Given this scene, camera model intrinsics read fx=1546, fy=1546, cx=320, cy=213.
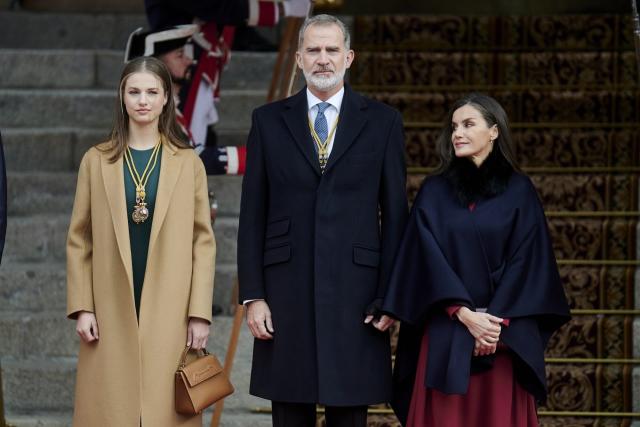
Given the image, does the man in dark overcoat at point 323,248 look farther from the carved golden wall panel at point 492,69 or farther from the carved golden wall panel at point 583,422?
the carved golden wall panel at point 492,69

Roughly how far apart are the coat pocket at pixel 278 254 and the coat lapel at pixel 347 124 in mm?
287

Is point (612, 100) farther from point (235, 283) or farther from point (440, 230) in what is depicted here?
point (440, 230)

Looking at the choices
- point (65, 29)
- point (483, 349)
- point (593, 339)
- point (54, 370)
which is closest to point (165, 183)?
point (483, 349)

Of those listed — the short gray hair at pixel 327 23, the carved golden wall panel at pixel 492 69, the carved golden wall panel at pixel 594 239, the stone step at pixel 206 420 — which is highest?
the carved golden wall panel at pixel 492 69

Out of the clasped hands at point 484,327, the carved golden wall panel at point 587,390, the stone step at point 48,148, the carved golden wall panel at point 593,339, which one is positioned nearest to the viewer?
the clasped hands at point 484,327

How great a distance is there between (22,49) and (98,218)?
180 inches

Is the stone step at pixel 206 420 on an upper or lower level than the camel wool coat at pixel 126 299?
lower

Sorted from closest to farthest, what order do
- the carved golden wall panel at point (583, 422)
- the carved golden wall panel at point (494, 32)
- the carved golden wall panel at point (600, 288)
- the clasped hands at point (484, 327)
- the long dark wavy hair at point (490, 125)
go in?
the clasped hands at point (484, 327)
the long dark wavy hair at point (490, 125)
the carved golden wall panel at point (583, 422)
the carved golden wall panel at point (600, 288)
the carved golden wall panel at point (494, 32)

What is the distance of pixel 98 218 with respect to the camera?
16.8 feet

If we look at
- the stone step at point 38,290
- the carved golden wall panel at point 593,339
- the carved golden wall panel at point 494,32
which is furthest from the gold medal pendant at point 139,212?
the carved golden wall panel at point 494,32

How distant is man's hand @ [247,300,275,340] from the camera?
16.6ft

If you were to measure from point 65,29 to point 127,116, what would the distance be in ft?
15.0

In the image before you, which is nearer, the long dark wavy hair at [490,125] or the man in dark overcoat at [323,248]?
the man in dark overcoat at [323,248]

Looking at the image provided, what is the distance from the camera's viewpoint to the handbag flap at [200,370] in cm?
508
